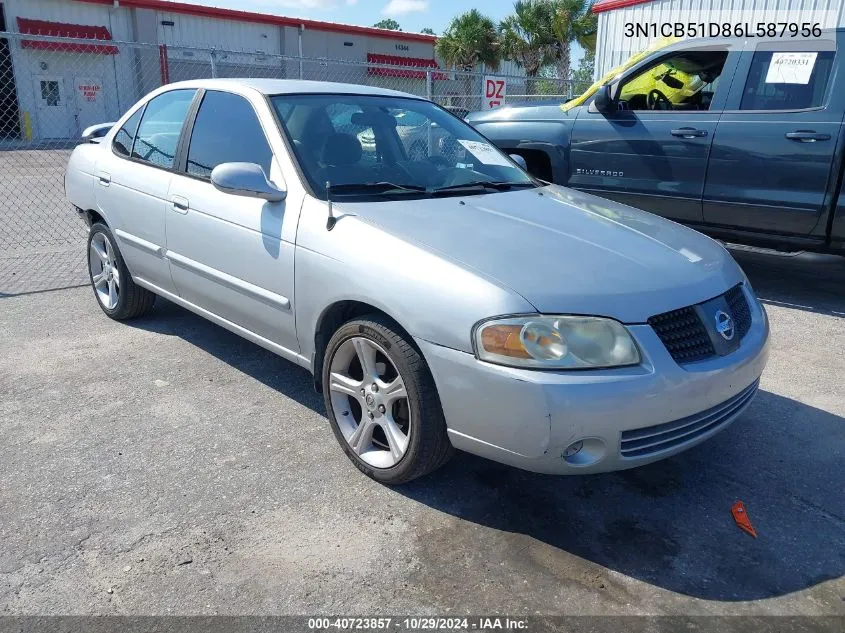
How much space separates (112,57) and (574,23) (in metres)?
18.0

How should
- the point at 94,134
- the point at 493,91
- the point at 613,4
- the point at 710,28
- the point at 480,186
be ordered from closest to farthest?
the point at 480,186, the point at 94,134, the point at 493,91, the point at 710,28, the point at 613,4

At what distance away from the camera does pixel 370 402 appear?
10.2ft

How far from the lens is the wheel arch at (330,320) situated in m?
3.13

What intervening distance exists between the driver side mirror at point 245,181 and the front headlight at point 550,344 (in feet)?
4.40

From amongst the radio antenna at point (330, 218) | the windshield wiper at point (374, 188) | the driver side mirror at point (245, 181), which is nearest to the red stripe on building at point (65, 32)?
the driver side mirror at point (245, 181)

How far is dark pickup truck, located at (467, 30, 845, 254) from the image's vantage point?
5.53 m

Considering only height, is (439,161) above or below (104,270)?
above

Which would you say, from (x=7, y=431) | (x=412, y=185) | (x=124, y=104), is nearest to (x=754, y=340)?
(x=412, y=185)

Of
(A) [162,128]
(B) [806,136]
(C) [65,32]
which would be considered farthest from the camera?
(C) [65,32]

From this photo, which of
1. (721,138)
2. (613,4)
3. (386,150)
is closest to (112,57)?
(613,4)

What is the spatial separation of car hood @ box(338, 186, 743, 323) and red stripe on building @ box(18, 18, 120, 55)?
25.1m

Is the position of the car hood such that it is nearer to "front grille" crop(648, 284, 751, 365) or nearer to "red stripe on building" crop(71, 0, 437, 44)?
"front grille" crop(648, 284, 751, 365)

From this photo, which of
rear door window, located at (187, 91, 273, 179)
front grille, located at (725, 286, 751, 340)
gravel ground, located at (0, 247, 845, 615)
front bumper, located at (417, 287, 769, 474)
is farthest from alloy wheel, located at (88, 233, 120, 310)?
front grille, located at (725, 286, 751, 340)

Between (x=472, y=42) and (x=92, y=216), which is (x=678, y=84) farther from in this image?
(x=472, y=42)
